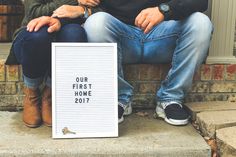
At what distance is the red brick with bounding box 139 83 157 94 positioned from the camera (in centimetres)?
285

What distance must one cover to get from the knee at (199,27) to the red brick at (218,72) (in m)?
0.43

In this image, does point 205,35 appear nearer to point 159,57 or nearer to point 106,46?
point 159,57

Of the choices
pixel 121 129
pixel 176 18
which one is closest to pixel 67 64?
pixel 121 129

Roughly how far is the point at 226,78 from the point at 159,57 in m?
0.50

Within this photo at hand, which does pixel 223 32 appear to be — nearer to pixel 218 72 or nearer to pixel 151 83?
pixel 218 72

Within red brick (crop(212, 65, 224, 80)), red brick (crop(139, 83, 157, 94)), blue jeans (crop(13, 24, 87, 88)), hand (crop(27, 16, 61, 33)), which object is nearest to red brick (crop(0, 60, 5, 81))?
blue jeans (crop(13, 24, 87, 88))

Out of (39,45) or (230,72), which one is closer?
(39,45)

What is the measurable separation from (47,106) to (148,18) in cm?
74

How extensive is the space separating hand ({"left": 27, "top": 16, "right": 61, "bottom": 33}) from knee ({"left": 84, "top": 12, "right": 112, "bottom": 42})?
0.16m

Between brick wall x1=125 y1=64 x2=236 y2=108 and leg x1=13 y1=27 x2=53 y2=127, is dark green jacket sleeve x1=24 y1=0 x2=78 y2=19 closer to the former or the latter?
leg x1=13 y1=27 x2=53 y2=127

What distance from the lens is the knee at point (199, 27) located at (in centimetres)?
245

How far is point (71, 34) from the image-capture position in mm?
2400

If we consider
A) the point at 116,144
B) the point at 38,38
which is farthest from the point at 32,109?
the point at 116,144

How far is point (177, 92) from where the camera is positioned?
8.61 ft
